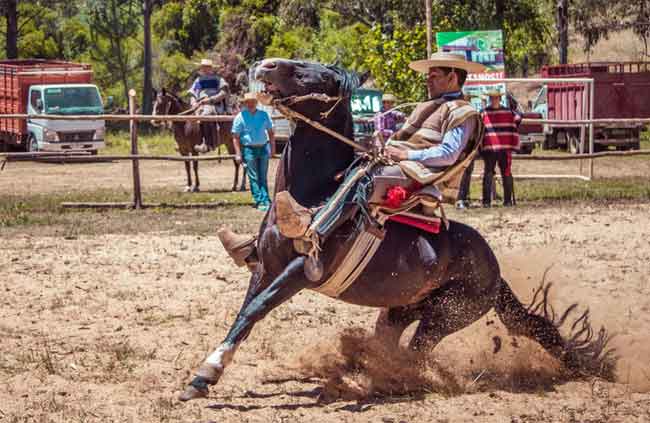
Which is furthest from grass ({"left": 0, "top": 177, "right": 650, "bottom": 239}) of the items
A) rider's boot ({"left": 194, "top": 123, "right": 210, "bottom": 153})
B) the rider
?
the rider

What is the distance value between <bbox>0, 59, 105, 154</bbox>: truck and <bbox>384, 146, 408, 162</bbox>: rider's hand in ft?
61.3

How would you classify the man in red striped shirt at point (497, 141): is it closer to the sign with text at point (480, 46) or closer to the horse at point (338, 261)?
the sign with text at point (480, 46)

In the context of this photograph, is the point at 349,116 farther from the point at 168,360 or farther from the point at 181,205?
the point at 181,205

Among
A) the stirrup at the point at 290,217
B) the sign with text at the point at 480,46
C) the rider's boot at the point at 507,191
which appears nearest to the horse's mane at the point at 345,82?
the stirrup at the point at 290,217

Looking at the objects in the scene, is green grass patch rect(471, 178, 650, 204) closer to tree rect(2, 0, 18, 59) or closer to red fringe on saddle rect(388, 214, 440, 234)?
red fringe on saddle rect(388, 214, 440, 234)

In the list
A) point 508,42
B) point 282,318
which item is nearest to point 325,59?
point 508,42

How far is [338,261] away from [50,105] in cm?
2059

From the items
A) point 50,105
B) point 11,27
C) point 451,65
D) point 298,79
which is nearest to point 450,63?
point 451,65

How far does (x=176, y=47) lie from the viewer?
41844 millimetres

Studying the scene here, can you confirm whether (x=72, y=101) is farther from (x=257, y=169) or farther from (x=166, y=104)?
(x=257, y=169)

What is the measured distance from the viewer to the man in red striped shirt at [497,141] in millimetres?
14133

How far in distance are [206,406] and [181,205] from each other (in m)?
9.41

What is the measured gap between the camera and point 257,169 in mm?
13922

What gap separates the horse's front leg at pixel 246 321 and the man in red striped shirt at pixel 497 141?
9.22 m
